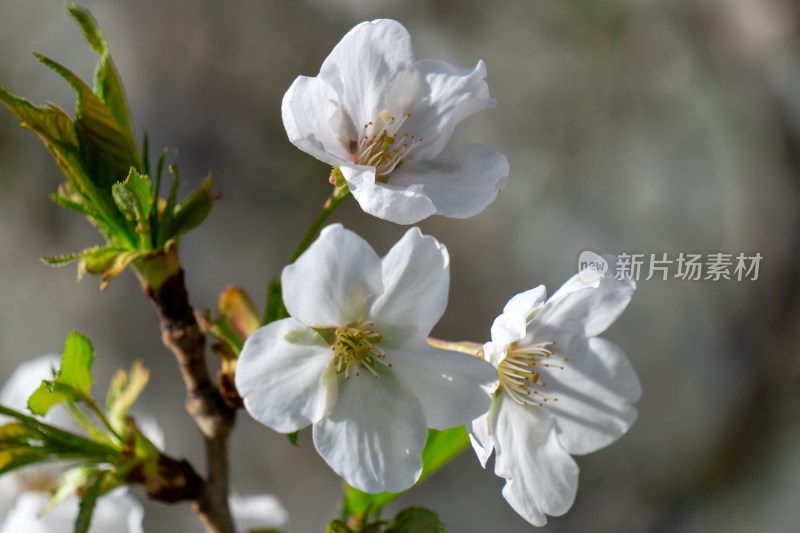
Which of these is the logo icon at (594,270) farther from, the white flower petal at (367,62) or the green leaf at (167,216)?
the green leaf at (167,216)

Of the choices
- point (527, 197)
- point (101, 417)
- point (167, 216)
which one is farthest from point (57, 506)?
point (527, 197)

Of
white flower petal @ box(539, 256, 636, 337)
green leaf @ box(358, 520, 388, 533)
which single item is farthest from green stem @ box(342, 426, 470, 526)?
white flower petal @ box(539, 256, 636, 337)

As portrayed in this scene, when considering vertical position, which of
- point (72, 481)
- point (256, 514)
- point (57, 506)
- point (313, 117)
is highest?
point (313, 117)

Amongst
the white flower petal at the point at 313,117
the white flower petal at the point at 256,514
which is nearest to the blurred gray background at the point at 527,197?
the white flower petal at the point at 256,514

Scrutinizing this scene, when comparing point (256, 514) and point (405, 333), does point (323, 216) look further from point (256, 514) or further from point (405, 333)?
point (256, 514)

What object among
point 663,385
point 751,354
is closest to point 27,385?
point 663,385
